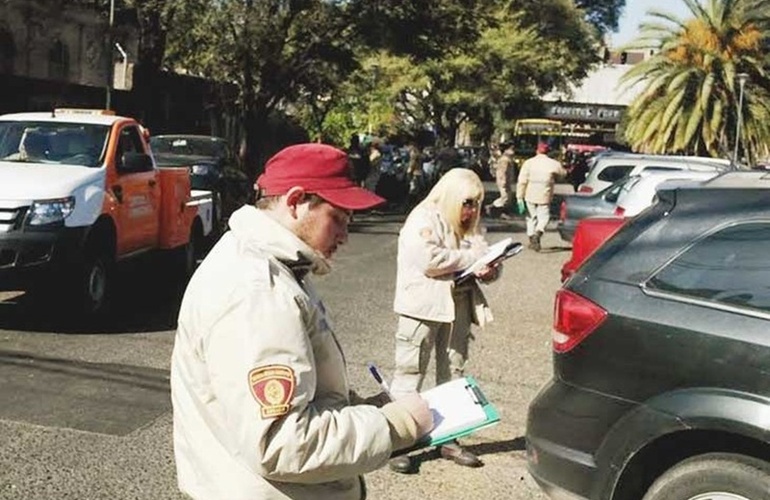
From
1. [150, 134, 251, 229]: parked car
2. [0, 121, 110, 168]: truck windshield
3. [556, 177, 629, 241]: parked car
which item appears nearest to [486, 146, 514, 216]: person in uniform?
[556, 177, 629, 241]: parked car

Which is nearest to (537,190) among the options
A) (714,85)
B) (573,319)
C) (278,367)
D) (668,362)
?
(573,319)

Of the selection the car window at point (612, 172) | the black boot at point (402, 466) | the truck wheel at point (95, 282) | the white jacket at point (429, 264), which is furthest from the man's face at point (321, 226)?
the car window at point (612, 172)

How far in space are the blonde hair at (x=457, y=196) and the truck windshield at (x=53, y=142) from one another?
5.26m

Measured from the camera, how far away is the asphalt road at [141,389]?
18.2 ft

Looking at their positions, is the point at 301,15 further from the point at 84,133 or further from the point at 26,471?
the point at 26,471

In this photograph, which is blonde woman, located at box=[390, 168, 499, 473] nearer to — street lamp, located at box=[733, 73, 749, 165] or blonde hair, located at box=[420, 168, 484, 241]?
blonde hair, located at box=[420, 168, 484, 241]

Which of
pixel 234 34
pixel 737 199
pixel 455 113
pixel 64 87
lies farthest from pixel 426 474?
pixel 455 113

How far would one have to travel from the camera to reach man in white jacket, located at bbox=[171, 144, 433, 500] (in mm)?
2285

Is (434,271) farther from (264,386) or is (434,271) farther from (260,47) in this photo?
(260,47)

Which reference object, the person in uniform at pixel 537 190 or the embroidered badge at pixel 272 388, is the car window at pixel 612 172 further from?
the embroidered badge at pixel 272 388

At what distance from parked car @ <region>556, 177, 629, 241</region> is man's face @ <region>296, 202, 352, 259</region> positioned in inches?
575

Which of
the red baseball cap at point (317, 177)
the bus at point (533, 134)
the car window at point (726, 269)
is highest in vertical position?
the red baseball cap at point (317, 177)

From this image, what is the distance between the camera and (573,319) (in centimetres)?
450

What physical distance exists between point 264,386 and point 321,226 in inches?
17.2
